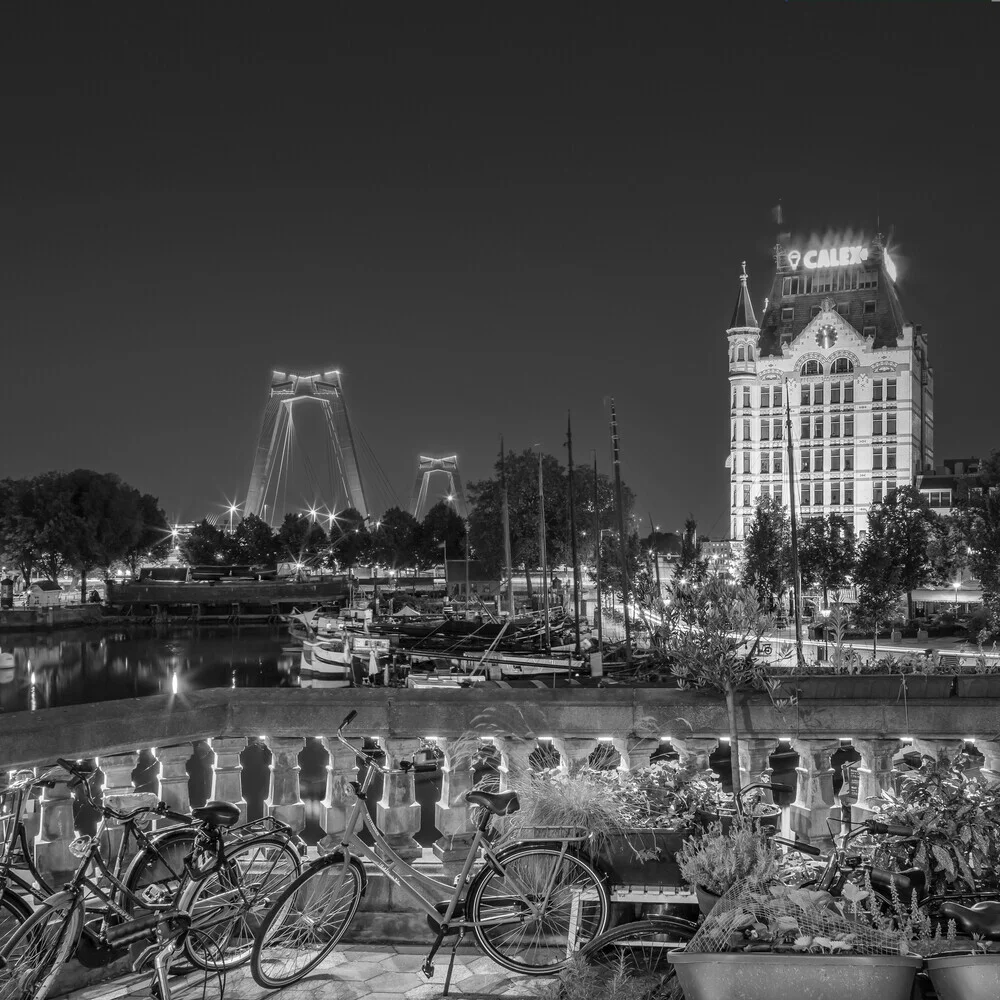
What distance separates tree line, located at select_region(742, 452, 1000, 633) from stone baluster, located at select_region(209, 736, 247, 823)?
3279 cm

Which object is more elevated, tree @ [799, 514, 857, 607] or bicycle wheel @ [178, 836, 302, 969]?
tree @ [799, 514, 857, 607]

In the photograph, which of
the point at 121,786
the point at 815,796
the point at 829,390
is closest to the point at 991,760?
the point at 815,796

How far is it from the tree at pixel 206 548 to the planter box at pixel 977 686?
10702 centimetres

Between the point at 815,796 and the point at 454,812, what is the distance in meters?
2.23

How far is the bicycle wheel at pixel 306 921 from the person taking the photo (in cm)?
493

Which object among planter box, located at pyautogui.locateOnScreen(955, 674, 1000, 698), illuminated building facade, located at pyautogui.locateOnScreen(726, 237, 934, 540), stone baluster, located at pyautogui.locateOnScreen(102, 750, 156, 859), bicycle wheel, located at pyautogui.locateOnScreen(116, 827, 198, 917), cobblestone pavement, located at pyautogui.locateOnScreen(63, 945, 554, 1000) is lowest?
cobblestone pavement, located at pyautogui.locateOnScreen(63, 945, 554, 1000)

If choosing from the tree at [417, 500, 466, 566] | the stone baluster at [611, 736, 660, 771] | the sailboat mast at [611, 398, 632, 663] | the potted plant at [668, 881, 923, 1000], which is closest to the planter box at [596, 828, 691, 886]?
the potted plant at [668, 881, 923, 1000]

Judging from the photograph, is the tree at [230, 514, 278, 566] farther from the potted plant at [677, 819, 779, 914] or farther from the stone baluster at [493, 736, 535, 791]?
the potted plant at [677, 819, 779, 914]

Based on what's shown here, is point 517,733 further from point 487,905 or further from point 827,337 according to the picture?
point 827,337

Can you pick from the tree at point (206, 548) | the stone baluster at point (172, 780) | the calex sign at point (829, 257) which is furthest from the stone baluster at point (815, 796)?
the tree at point (206, 548)

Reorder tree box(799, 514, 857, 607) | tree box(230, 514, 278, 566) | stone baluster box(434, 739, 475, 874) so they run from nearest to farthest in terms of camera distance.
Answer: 1. stone baluster box(434, 739, 475, 874)
2. tree box(799, 514, 857, 607)
3. tree box(230, 514, 278, 566)

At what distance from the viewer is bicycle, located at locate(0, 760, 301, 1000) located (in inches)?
171

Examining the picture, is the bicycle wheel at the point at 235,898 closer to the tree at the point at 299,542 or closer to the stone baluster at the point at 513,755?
the stone baluster at the point at 513,755

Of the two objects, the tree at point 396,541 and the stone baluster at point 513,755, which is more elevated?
the tree at point 396,541
